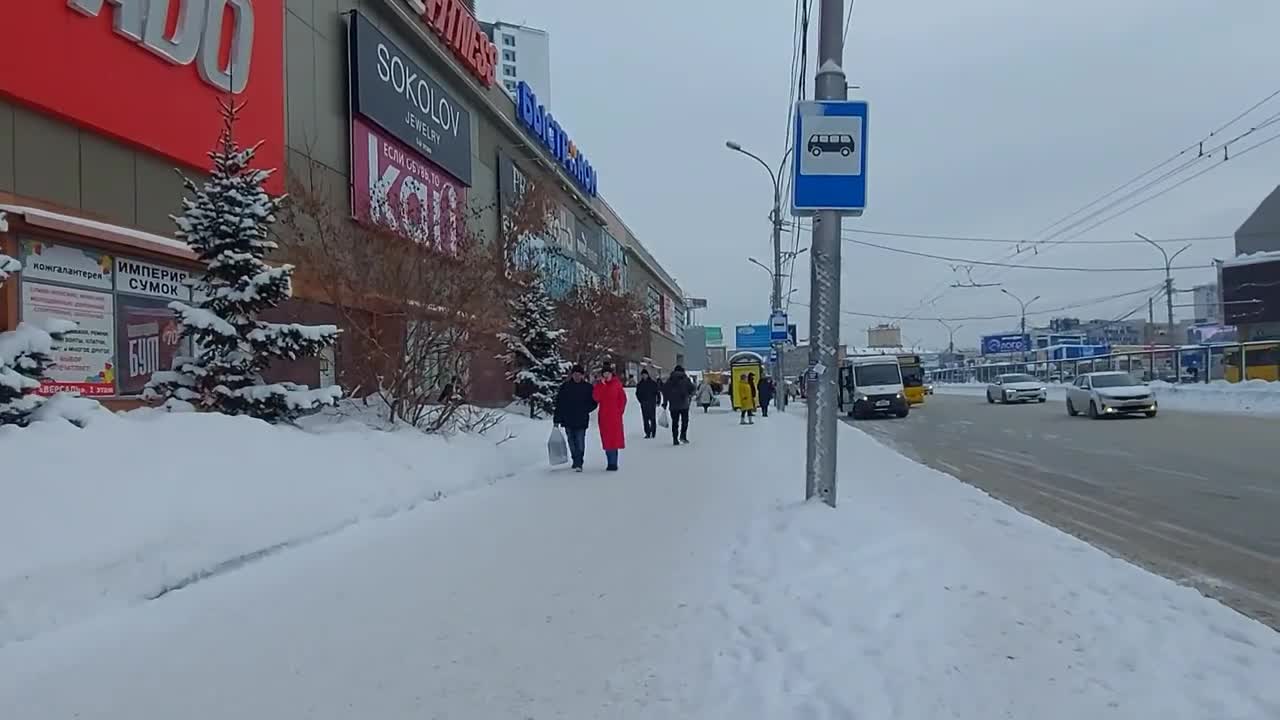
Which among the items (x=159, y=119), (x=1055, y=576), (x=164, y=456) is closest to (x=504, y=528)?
(x=164, y=456)

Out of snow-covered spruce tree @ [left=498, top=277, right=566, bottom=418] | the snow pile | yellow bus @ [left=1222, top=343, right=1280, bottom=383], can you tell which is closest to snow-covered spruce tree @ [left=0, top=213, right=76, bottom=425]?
the snow pile

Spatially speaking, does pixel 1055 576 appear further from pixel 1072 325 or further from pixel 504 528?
pixel 1072 325

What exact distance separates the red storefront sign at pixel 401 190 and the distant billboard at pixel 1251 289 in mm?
50867

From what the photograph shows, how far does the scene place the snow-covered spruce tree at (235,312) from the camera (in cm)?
1088

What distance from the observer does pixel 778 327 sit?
119ft

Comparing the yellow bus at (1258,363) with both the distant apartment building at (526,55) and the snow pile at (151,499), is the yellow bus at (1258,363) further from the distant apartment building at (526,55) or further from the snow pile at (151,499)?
the distant apartment building at (526,55)

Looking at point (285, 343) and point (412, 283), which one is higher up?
point (412, 283)

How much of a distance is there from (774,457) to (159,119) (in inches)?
461

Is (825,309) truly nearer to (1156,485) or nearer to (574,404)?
(574,404)

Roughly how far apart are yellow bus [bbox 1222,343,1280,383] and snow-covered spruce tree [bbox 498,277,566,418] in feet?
96.3

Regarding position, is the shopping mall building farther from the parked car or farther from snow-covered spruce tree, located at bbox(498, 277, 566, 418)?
the parked car

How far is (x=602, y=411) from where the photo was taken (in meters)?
13.6

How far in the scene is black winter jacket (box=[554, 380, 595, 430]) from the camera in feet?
42.5

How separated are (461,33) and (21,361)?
77.3ft
